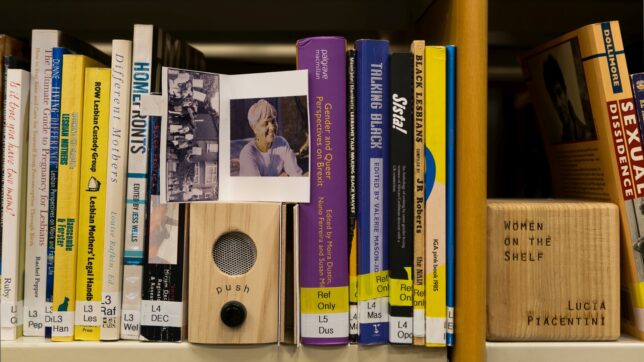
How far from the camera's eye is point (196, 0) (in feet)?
3.35

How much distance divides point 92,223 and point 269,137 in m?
0.25

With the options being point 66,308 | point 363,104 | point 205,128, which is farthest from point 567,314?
point 66,308

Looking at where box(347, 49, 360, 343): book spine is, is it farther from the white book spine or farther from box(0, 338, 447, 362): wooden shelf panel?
the white book spine

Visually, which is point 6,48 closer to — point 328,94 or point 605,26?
point 328,94

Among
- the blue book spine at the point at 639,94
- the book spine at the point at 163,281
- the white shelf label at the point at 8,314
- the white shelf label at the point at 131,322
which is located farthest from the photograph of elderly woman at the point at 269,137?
the blue book spine at the point at 639,94

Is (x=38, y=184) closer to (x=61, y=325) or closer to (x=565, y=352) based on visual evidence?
(x=61, y=325)

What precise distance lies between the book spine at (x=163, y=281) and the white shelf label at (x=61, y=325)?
93 mm

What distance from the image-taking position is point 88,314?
2.07ft

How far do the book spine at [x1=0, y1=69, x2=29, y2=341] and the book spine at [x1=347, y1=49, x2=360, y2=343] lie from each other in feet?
1.36

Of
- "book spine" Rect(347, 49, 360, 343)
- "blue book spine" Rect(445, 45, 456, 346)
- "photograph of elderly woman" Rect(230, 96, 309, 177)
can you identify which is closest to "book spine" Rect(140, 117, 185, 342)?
"photograph of elderly woman" Rect(230, 96, 309, 177)

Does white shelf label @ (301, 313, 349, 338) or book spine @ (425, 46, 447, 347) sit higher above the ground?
book spine @ (425, 46, 447, 347)

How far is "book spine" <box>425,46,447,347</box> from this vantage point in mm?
621

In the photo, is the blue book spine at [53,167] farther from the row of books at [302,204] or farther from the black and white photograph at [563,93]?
the black and white photograph at [563,93]

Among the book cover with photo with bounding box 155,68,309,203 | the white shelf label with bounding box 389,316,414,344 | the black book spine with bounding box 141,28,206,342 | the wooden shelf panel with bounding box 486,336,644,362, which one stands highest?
the book cover with photo with bounding box 155,68,309,203
